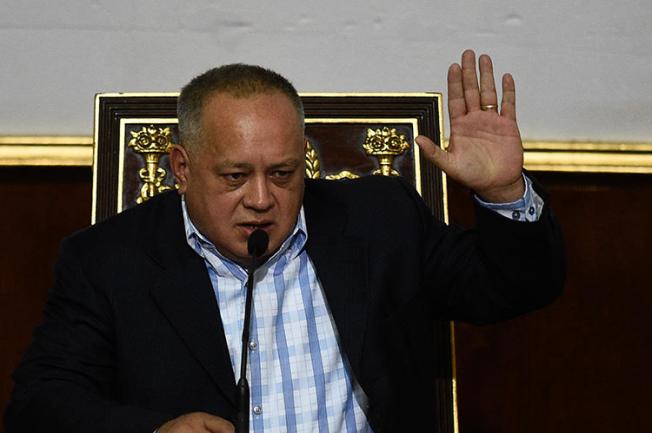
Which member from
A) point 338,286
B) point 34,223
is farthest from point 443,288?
point 34,223

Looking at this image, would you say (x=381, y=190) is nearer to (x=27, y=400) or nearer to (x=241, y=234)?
(x=241, y=234)

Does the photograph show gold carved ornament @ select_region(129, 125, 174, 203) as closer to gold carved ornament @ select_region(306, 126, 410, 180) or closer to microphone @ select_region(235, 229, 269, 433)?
gold carved ornament @ select_region(306, 126, 410, 180)

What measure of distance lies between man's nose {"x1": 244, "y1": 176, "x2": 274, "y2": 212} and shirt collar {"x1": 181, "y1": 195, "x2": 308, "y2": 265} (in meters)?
0.13

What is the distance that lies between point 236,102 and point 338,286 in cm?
40

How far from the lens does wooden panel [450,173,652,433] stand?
8.99 ft

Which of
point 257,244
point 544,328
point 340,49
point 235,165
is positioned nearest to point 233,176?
point 235,165

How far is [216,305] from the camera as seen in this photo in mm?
1935

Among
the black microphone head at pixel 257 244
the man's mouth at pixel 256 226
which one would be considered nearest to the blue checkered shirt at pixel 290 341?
the man's mouth at pixel 256 226

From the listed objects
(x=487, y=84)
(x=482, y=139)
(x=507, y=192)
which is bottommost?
(x=507, y=192)

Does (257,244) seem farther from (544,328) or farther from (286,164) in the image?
(544,328)

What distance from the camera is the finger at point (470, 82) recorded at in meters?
1.94

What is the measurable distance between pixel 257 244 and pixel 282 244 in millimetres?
354

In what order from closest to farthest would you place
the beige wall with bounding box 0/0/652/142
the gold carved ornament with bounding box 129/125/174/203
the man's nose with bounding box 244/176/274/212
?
the man's nose with bounding box 244/176/274/212 → the gold carved ornament with bounding box 129/125/174/203 → the beige wall with bounding box 0/0/652/142

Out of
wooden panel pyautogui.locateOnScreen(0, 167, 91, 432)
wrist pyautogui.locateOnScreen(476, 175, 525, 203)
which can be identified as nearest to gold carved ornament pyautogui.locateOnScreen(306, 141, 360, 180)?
wrist pyautogui.locateOnScreen(476, 175, 525, 203)
